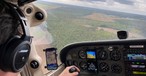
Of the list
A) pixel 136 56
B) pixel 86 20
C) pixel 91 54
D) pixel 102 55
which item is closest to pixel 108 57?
pixel 102 55

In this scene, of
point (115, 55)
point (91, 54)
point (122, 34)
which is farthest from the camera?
point (91, 54)

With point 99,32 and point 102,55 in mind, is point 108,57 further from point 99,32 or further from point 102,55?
point 99,32

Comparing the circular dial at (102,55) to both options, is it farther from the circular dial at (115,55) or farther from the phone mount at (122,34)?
the phone mount at (122,34)

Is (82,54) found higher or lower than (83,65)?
higher

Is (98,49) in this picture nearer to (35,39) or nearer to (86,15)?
(86,15)

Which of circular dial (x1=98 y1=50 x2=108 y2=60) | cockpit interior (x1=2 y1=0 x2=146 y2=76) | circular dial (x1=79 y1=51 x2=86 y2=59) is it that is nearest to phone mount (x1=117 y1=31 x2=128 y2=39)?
cockpit interior (x1=2 y1=0 x2=146 y2=76)

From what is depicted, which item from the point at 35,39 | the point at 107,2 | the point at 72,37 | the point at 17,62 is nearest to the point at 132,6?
the point at 107,2
